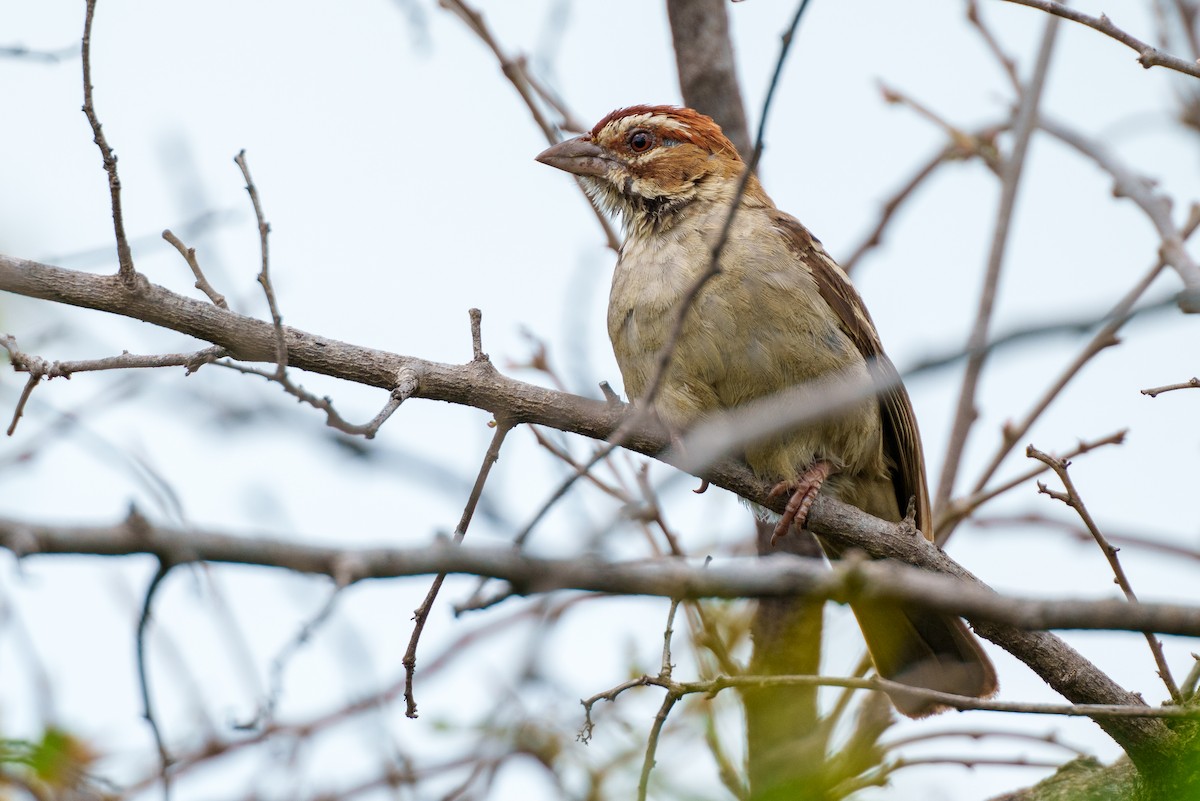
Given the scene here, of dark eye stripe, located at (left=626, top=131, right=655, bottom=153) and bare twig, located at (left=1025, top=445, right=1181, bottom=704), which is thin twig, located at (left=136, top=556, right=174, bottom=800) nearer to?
bare twig, located at (left=1025, top=445, right=1181, bottom=704)

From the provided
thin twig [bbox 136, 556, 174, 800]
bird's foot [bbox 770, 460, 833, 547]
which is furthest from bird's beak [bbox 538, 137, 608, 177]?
thin twig [bbox 136, 556, 174, 800]

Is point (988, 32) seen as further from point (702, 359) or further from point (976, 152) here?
point (702, 359)

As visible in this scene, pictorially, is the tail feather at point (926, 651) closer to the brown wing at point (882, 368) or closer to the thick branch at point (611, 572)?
the brown wing at point (882, 368)

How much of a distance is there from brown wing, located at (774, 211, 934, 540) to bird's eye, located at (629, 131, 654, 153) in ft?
2.45

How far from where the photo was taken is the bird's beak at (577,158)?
5391 mm

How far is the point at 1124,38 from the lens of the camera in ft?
10.5

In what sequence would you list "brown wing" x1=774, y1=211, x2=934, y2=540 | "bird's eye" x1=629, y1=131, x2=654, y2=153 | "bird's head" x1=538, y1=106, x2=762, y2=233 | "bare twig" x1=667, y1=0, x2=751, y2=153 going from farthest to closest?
"bare twig" x1=667, y1=0, x2=751, y2=153, "bird's eye" x1=629, y1=131, x2=654, y2=153, "bird's head" x1=538, y1=106, x2=762, y2=233, "brown wing" x1=774, y1=211, x2=934, y2=540

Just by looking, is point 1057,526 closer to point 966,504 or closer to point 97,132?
point 966,504

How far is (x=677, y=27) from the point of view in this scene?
20.1ft

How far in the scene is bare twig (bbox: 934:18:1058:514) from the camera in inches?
206

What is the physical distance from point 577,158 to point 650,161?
1.12 feet

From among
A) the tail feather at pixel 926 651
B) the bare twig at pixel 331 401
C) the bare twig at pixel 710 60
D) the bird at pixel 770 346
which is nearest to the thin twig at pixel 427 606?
the bare twig at pixel 331 401

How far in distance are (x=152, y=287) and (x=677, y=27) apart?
11.8ft

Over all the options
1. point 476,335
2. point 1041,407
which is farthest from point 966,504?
point 476,335
